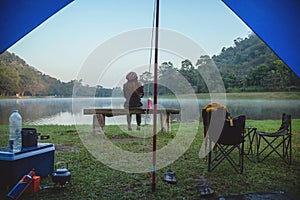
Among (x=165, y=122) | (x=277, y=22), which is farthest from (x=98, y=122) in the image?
(x=277, y=22)

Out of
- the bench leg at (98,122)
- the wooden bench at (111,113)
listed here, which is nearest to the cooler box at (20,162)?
the wooden bench at (111,113)

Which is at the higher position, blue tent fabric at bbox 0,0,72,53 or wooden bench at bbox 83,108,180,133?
blue tent fabric at bbox 0,0,72,53

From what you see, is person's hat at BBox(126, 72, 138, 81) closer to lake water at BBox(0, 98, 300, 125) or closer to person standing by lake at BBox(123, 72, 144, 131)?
person standing by lake at BBox(123, 72, 144, 131)

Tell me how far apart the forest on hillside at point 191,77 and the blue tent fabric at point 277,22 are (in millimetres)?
2371

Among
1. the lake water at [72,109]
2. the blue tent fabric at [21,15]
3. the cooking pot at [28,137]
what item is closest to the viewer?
the blue tent fabric at [21,15]

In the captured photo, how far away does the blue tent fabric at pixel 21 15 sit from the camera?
85.5 inches

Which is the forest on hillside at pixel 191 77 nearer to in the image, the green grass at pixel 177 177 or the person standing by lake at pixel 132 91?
the person standing by lake at pixel 132 91

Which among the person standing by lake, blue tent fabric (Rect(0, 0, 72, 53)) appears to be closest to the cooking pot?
blue tent fabric (Rect(0, 0, 72, 53))

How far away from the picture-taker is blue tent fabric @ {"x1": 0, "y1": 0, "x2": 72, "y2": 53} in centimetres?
217

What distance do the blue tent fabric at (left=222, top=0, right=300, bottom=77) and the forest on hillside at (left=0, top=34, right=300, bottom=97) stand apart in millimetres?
2371

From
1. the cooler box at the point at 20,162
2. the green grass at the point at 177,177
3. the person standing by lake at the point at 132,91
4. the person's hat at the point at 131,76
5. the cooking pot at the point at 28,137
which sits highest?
the person's hat at the point at 131,76

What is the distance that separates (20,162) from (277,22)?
247 centimetres

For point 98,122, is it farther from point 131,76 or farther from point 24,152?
point 24,152

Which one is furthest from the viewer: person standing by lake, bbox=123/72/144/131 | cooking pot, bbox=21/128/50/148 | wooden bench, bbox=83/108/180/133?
person standing by lake, bbox=123/72/144/131
